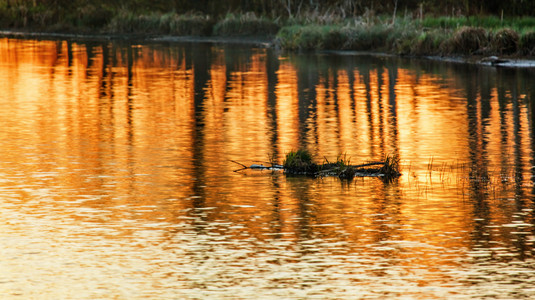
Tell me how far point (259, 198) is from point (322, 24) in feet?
148

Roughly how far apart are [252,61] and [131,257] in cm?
3583

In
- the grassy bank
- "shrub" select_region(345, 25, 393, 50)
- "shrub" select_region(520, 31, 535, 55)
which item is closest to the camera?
"shrub" select_region(520, 31, 535, 55)

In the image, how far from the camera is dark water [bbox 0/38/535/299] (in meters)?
10.0

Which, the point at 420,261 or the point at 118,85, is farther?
the point at 118,85

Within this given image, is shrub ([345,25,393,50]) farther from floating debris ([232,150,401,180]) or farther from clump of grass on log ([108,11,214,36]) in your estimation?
floating debris ([232,150,401,180])

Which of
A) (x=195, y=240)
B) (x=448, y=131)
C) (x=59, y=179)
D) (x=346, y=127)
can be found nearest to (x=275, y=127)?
(x=346, y=127)

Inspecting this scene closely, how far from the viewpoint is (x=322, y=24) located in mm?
58656

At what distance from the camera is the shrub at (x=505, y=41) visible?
44.2 metres

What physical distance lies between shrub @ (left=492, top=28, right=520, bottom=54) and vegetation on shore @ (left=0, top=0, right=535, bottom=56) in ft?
0.13

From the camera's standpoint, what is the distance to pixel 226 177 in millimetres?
15750

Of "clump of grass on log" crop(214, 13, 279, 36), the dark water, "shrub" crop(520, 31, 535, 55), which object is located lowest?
the dark water

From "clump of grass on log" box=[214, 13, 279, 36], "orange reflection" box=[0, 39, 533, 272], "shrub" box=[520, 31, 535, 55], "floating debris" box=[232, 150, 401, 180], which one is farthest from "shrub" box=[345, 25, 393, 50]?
"floating debris" box=[232, 150, 401, 180]

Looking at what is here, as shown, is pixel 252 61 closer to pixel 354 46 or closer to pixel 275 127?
pixel 354 46

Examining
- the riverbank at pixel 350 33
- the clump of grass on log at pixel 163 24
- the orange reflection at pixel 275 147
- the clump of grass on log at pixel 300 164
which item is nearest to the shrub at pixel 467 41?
the riverbank at pixel 350 33
